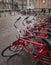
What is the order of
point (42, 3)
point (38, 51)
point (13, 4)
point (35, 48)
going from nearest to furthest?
point (38, 51), point (35, 48), point (42, 3), point (13, 4)

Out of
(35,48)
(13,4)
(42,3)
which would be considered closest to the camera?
(35,48)

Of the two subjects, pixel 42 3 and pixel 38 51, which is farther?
pixel 42 3

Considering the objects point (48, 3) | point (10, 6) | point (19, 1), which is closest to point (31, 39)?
point (48, 3)

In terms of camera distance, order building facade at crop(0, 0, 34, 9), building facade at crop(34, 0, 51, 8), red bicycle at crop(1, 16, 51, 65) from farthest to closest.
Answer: building facade at crop(0, 0, 34, 9)
building facade at crop(34, 0, 51, 8)
red bicycle at crop(1, 16, 51, 65)

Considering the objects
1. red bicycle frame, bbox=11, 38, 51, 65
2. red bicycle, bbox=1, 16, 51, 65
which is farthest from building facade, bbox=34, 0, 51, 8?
red bicycle frame, bbox=11, 38, 51, 65

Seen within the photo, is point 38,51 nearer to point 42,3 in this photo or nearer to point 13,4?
point 42,3

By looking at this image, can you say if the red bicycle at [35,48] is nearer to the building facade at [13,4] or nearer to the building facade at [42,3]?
→ the building facade at [42,3]

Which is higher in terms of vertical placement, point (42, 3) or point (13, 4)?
point (42, 3)

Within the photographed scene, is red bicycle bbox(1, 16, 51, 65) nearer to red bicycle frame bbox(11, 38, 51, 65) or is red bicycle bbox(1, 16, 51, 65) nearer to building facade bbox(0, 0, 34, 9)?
red bicycle frame bbox(11, 38, 51, 65)

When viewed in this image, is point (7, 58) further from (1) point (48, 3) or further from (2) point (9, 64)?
(1) point (48, 3)

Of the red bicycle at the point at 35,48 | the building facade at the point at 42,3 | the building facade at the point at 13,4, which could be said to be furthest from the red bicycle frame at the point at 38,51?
the building facade at the point at 13,4

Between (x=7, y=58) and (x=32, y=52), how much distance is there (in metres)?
1.14

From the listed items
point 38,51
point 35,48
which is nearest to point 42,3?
point 35,48

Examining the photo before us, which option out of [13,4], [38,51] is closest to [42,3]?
[13,4]
